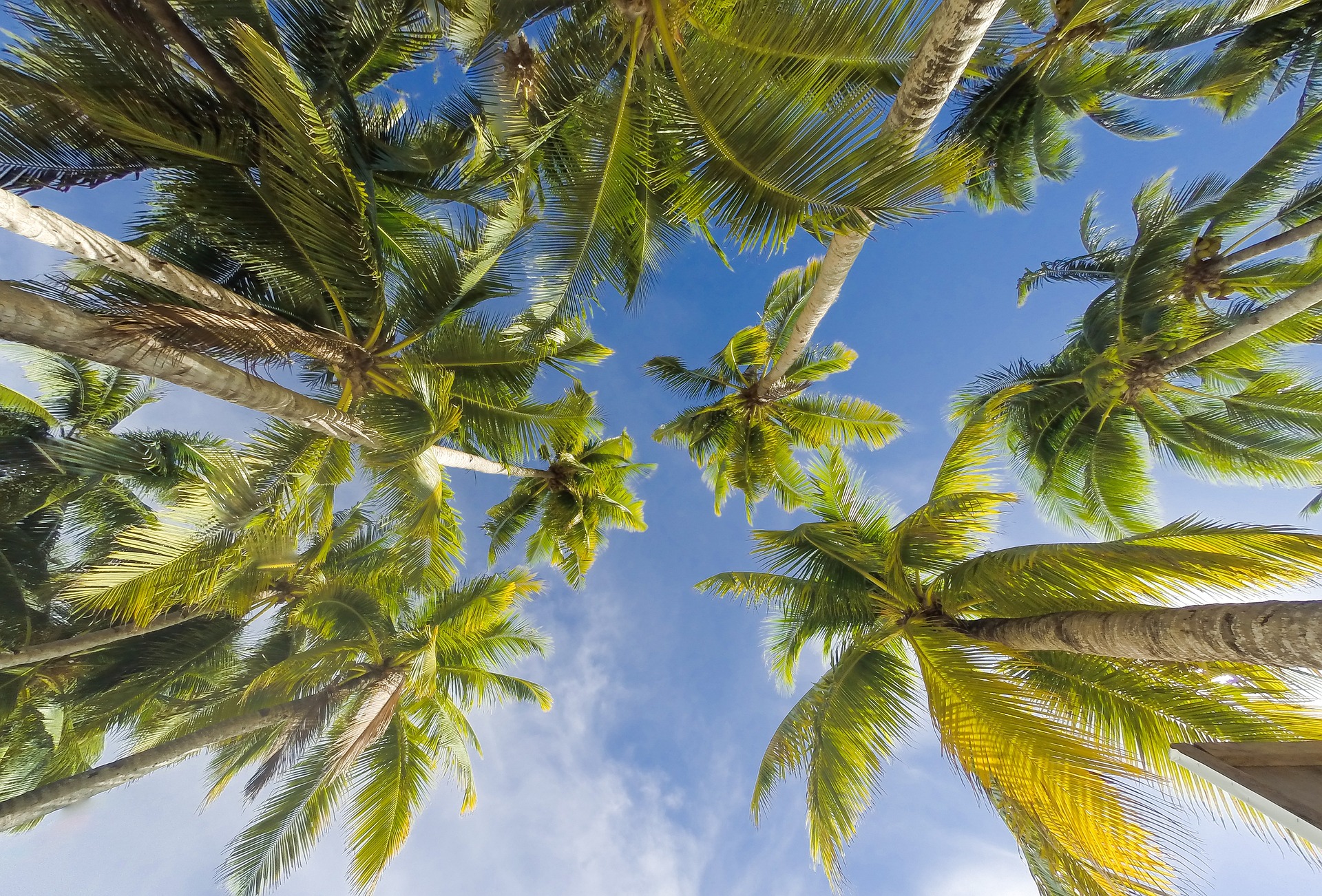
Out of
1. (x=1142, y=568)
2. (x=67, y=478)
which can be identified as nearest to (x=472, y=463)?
(x=67, y=478)

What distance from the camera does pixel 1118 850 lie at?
3252 mm

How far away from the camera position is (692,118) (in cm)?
424

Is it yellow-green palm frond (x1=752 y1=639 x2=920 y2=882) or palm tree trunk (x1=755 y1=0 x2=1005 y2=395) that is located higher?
palm tree trunk (x1=755 y1=0 x2=1005 y2=395)

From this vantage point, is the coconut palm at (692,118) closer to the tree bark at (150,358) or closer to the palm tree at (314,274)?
the palm tree at (314,274)

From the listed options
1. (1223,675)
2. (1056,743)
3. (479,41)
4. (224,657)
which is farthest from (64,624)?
(1223,675)

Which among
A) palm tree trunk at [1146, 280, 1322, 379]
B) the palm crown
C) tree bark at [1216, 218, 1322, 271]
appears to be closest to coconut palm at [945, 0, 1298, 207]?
tree bark at [1216, 218, 1322, 271]

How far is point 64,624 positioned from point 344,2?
9.49m

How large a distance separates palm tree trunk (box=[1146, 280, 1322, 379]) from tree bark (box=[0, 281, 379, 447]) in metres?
10.3

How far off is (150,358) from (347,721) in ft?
18.6

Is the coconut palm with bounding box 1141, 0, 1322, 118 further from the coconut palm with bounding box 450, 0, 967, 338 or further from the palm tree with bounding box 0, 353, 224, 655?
the palm tree with bounding box 0, 353, 224, 655

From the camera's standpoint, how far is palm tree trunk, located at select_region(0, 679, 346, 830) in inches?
234

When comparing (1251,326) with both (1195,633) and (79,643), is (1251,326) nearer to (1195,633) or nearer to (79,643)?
(1195,633)

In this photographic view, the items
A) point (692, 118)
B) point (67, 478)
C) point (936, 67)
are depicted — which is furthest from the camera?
point (67, 478)

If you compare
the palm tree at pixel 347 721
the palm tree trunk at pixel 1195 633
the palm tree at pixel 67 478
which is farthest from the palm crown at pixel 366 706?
the palm tree trunk at pixel 1195 633
